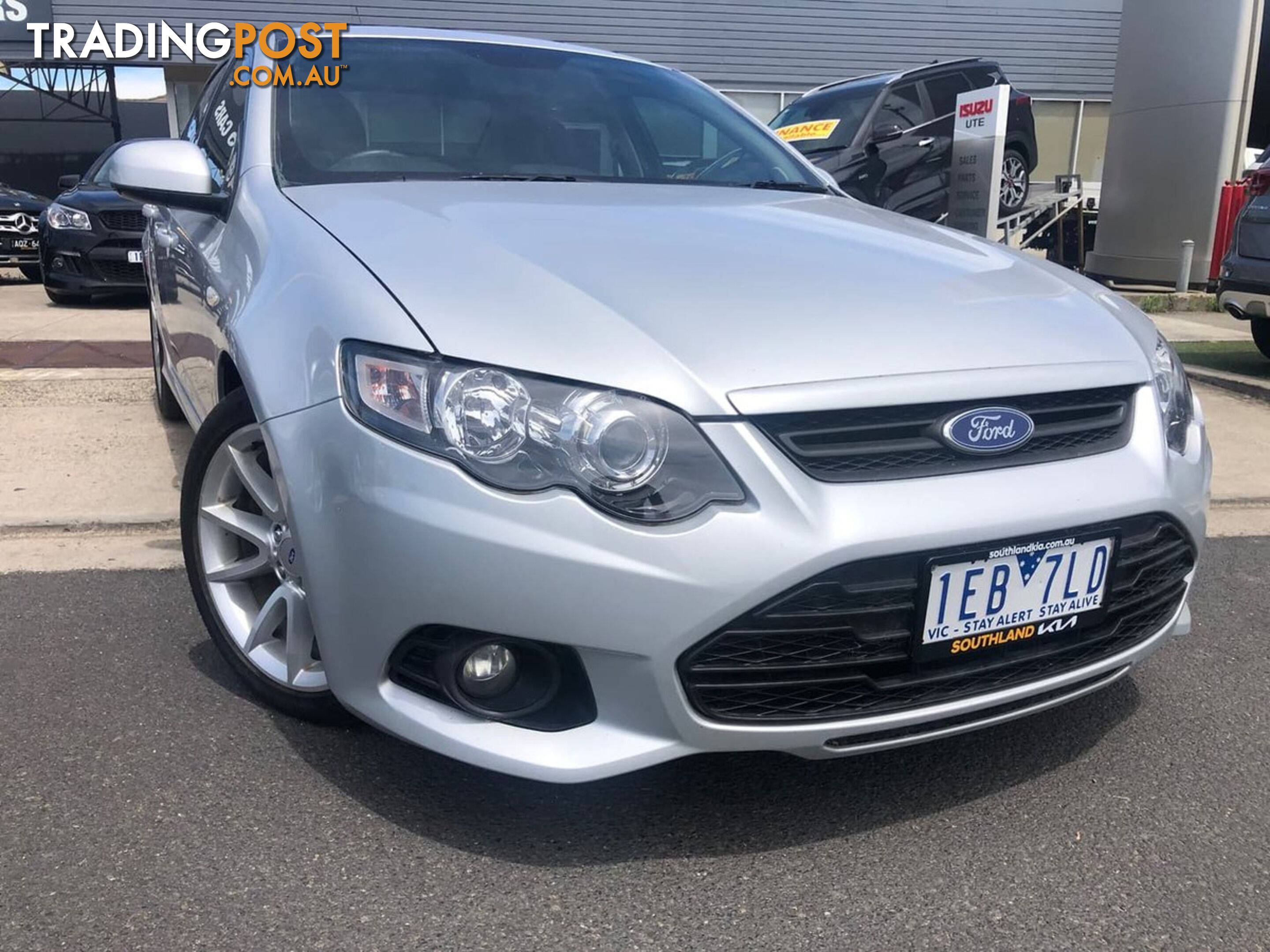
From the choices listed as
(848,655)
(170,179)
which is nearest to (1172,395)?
(848,655)

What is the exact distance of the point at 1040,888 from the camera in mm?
1798

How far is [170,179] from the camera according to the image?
8.36 ft

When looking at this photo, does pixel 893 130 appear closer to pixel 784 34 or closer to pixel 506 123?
pixel 506 123

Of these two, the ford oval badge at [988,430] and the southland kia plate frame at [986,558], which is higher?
the ford oval badge at [988,430]

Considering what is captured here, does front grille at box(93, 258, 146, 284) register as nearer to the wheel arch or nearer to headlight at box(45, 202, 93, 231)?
headlight at box(45, 202, 93, 231)

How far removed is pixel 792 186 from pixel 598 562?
1.82 meters

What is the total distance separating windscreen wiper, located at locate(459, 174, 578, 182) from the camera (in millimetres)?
2652

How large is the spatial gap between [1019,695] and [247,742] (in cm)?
145

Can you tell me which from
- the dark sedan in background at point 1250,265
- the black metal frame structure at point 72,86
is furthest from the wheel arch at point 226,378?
the black metal frame structure at point 72,86

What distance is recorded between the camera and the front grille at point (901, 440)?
5.58 feet

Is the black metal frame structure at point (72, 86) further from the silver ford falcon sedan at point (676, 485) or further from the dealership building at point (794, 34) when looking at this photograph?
the silver ford falcon sedan at point (676, 485)

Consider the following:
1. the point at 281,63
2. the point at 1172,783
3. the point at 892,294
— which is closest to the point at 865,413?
the point at 892,294

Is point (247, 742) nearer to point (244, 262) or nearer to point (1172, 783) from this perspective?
point (244, 262)

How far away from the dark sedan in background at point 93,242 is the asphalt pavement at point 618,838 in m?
6.89
